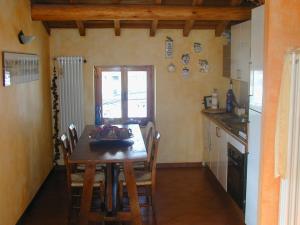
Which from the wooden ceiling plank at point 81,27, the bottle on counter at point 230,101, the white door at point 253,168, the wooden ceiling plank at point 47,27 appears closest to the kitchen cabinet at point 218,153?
the bottle on counter at point 230,101

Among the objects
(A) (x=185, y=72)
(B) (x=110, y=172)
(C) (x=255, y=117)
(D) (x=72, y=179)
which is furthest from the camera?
(A) (x=185, y=72)

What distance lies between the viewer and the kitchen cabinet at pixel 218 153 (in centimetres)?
454

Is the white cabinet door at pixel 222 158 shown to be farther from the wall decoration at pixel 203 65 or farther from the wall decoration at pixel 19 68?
the wall decoration at pixel 19 68

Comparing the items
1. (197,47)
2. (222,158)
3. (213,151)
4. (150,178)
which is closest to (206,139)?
(213,151)

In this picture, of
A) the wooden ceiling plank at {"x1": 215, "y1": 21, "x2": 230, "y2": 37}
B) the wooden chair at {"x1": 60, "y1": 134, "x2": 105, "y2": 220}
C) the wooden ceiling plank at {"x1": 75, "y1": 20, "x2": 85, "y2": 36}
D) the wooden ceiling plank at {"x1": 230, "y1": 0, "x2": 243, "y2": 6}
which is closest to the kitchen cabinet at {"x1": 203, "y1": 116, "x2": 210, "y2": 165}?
the wooden ceiling plank at {"x1": 215, "y1": 21, "x2": 230, "y2": 37}

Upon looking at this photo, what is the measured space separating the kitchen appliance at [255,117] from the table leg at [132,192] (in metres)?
1.10

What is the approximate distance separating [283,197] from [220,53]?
11.7ft

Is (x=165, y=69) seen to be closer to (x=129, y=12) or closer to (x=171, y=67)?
(x=171, y=67)

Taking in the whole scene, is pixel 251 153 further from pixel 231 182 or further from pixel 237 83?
pixel 237 83

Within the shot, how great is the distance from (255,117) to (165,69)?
2.61 meters

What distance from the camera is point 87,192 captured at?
11.9 ft

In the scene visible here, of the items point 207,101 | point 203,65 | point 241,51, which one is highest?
point 241,51

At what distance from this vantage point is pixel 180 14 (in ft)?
15.1

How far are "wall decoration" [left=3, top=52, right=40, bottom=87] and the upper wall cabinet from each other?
2.55 metres
